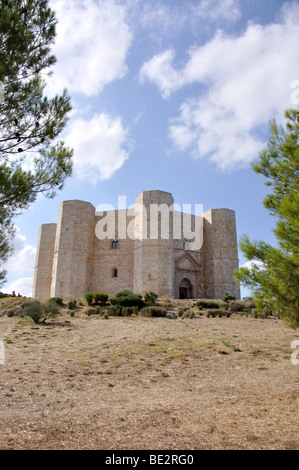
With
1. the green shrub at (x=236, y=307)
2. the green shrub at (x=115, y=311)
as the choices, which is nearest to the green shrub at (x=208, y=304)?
the green shrub at (x=236, y=307)

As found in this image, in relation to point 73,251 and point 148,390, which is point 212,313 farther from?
point 73,251

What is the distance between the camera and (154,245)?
22.9 metres

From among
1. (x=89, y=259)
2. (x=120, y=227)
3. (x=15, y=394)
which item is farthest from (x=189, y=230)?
(x=15, y=394)

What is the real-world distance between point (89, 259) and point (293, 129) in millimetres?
20463

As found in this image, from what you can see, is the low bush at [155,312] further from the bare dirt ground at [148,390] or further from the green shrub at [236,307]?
the green shrub at [236,307]

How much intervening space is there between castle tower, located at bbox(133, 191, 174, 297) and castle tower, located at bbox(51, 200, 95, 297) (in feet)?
11.7

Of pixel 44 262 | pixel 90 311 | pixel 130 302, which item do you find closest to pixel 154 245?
pixel 130 302

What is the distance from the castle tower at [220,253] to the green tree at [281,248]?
19550 mm

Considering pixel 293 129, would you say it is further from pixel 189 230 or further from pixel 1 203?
pixel 189 230

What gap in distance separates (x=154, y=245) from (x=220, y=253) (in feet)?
18.6

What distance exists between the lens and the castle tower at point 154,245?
22453 mm

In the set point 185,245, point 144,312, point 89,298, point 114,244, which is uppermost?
point 185,245

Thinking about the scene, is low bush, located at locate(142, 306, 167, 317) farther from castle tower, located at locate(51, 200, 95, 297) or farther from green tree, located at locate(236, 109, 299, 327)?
green tree, located at locate(236, 109, 299, 327)
